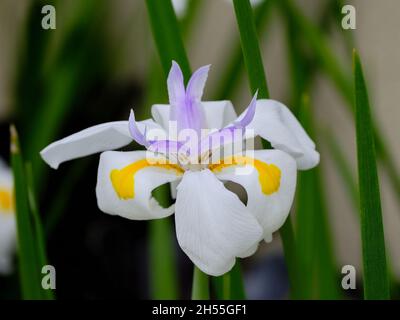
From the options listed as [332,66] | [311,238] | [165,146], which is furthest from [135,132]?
[332,66]

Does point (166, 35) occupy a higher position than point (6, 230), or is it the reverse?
point (166, 35)

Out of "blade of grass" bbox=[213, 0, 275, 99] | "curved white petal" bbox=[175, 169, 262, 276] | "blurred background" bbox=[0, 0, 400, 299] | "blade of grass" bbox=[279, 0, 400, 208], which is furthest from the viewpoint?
"blurred background" bbox=[0, 0, 400, 299]

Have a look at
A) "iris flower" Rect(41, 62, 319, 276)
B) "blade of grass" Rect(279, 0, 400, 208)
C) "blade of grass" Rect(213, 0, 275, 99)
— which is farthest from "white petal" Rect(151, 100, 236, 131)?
"blade of grass" Rect(213, 0, 275, 99)

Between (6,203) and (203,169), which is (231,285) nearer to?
(203,169)

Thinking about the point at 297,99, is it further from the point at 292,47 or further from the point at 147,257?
the point at 147,257

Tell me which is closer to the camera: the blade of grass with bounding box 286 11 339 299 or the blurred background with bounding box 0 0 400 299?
the blade of grass with bounding box 286 11 339 299

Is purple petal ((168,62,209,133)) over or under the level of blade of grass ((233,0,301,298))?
under

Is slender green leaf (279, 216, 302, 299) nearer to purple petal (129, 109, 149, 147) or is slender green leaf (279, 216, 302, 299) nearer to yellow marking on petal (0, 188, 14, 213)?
purple petal (129, 109, 149, 147)
